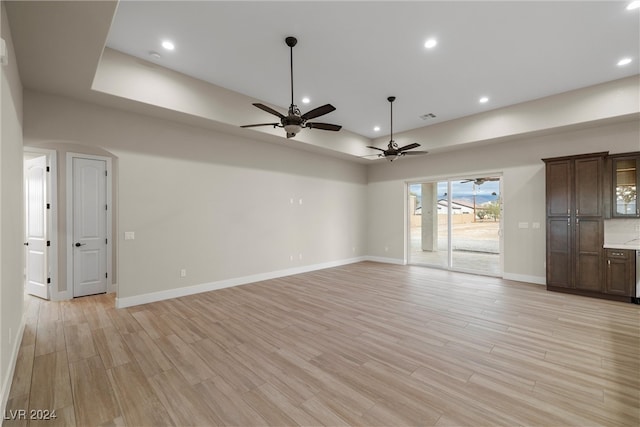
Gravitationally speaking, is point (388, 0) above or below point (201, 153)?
above

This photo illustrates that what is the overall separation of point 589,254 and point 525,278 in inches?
52.2

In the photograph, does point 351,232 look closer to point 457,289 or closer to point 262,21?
point 457,289

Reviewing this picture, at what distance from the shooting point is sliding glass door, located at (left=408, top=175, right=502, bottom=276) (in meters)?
7.16

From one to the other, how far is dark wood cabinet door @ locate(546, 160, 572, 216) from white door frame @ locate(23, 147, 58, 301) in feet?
30.3

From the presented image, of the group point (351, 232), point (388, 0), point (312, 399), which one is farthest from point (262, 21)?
point (351, 232)

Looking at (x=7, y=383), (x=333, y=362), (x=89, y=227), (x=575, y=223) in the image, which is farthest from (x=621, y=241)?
(x=89, y=227)

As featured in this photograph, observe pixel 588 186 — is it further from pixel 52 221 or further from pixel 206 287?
pixel 52 221

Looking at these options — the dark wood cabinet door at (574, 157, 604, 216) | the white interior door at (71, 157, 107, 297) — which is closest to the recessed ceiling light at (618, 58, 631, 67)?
the dark wood cabinet door at (574, 157, 604, 216)

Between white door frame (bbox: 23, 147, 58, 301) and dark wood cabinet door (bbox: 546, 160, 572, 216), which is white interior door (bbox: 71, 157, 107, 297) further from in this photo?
dark wood cabinet door (bbox: 546, 160, 572, 216)

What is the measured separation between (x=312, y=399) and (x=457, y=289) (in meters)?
4.24

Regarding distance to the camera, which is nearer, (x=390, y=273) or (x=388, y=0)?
(x=388, y=0)

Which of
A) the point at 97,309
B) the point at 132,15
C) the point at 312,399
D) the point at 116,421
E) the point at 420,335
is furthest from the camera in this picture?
the point at 97,309

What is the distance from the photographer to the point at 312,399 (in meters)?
2.17

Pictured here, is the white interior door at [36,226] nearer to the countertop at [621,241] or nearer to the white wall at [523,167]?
the white wall at [523,167]
